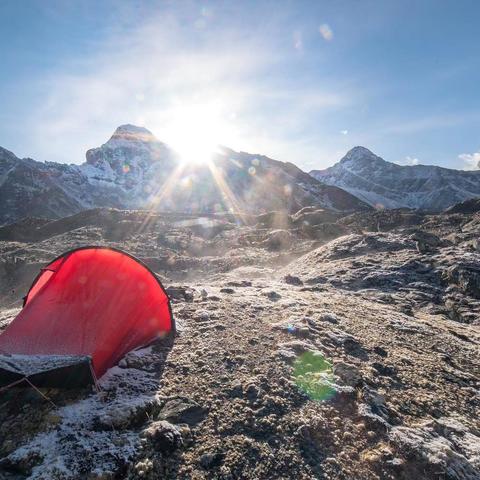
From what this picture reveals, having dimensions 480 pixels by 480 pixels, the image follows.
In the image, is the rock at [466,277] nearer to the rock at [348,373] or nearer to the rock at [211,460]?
the rock at [348,373]

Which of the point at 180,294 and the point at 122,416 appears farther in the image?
the point at 180,294

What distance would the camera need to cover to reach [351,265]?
14922mm

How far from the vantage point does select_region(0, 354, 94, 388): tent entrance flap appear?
16.0 ft

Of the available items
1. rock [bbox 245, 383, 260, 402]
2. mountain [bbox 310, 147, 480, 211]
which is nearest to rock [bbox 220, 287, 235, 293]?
rock [bbox 245, 383, 260, 402]

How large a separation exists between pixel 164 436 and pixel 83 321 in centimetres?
235

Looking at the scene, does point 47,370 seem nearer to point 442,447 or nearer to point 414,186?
point 442,447

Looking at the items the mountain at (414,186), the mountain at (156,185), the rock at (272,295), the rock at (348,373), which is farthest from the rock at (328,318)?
the mountain at (414,186)

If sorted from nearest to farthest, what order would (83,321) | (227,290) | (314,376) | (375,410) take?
1. (375,410)
2. (83,321)
3. (314,376)
4. (227,290)

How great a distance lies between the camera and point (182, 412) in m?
5.07

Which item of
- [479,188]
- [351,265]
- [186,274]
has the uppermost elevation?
[479,188]

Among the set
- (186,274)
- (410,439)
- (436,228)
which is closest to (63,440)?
(410,439)

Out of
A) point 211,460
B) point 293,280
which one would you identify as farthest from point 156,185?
point 211,460

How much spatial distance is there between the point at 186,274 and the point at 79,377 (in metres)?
14.3

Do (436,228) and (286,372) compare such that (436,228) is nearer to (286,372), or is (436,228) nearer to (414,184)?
(286,372)
